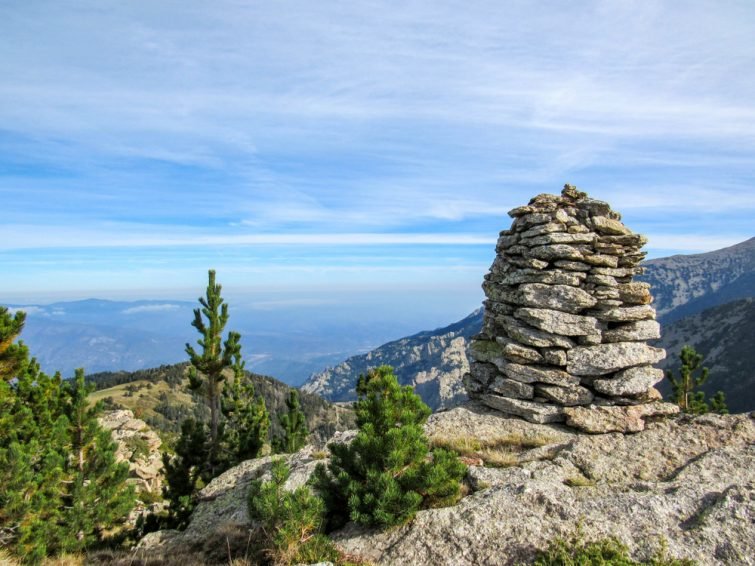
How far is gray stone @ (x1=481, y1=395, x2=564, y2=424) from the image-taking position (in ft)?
52.2

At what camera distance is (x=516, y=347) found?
1714 cm

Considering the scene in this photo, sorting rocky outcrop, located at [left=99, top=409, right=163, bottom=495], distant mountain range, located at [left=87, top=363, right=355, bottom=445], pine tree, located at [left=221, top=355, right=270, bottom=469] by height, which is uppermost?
pine tree, located at [left=221, top=355, right=270, bottom=469]

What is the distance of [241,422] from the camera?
3144 centimetres

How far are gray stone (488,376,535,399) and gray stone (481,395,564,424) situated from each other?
0.25m

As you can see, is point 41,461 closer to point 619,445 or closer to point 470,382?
point 470,382

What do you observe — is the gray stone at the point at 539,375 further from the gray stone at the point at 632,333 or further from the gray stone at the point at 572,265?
the gray stone at the point at 572,265

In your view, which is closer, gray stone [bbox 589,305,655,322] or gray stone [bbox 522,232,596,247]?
gray stone [bbox 589,305,655,322]

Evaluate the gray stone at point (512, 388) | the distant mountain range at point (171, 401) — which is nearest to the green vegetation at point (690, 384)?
the gray stone at point (512, 388)

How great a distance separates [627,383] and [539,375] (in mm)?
2994

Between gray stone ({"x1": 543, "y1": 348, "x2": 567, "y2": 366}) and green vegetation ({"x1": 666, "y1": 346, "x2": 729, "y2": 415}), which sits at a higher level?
gray stone ({"x1": 543, "y1": 348, "x2": 567, "y2": 366})

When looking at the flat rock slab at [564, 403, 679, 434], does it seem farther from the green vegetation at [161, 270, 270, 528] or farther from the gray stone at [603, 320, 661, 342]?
the green vegetation at [161, 270, 270, 528]

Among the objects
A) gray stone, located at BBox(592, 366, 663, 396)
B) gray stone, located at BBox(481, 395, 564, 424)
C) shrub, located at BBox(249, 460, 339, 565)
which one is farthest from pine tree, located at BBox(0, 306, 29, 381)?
gray stone, located at BBox(592, 366, 663, 396)

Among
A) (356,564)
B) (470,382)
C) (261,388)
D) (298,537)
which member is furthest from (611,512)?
(261,388)

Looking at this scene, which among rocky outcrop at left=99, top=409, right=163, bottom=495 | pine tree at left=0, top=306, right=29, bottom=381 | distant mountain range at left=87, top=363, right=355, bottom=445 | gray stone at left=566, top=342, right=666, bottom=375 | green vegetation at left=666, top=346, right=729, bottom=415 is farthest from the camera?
distant mountain range at left=87, top=363, right=355, bottom=445
